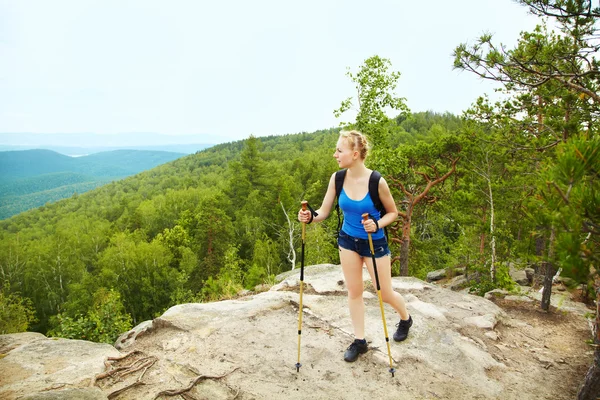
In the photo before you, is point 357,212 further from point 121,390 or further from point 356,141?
point 121,390

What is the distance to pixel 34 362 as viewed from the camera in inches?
163

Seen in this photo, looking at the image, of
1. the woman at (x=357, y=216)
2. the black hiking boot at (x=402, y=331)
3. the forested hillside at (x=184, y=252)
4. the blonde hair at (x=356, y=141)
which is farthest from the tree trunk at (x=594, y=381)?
the forested hillside at (x=184, y=252)

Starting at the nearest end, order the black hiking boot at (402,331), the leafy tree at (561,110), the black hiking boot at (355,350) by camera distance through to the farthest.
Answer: the leafy tree at (561,110) < the black hiking boot at (355,350) < the black hiking boot at (402,331)

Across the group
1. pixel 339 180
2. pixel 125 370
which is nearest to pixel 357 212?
pixel 339 180

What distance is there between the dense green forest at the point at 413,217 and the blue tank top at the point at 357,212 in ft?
4.86

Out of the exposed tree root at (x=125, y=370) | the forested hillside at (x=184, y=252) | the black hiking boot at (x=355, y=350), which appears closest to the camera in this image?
the exposed tree root at (x=125, y=370)

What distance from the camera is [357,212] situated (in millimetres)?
3723

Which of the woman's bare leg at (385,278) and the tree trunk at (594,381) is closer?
the tree trunk at (594,381)

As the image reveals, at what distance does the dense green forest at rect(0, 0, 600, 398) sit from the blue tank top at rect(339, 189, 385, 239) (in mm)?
1482

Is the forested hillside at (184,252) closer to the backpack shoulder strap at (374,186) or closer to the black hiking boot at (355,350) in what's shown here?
the black hiking boot at (355,350)

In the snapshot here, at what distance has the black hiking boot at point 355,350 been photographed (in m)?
4.18

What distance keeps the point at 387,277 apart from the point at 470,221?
8.72 meters

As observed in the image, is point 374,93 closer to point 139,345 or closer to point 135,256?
point 139,345

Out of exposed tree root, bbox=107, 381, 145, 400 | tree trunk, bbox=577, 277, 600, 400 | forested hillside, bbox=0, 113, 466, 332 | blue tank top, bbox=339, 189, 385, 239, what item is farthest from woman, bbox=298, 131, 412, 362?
forested hillside, bbox=0, 113, 466, 332
